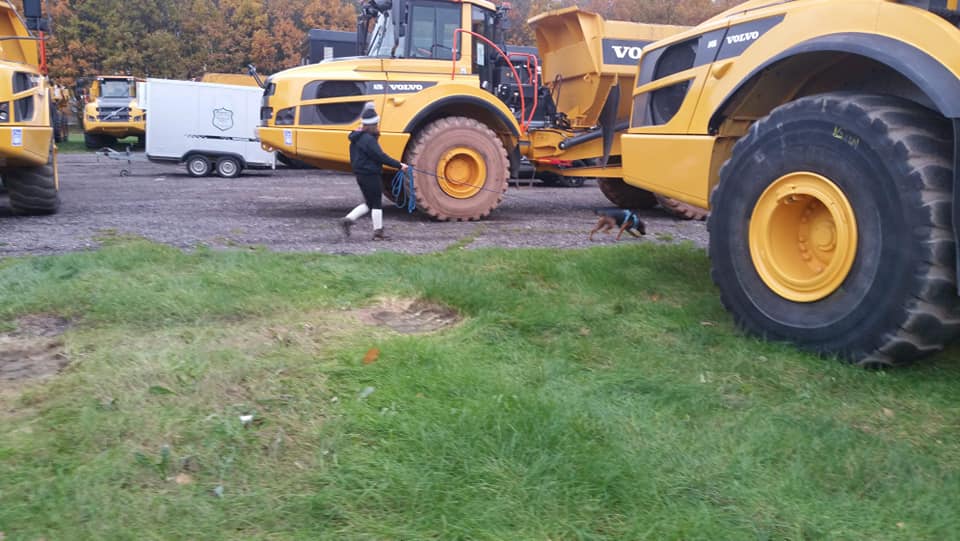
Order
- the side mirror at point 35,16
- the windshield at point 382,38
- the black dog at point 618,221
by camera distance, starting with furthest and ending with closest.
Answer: the windshield at point 382,38 < the side mirror at point 35,16 < the black dog at point 618,221

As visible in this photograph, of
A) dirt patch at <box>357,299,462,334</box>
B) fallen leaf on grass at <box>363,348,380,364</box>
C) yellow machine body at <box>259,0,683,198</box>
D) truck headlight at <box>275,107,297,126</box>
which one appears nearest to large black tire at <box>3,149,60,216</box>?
yellow machine body at <box>259,0,683,198</box>

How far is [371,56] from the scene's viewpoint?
1103 cm

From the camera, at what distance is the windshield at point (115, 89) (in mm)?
27219

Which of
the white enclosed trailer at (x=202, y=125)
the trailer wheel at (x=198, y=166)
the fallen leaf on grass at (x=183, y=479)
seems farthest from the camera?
the trailer wheel at (x=198, y=166)

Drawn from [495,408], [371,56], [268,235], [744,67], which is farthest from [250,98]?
[495,408]

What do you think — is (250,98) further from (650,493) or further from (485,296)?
(650,493)

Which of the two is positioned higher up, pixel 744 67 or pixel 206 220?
pixel 744 67

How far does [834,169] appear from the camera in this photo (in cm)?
429

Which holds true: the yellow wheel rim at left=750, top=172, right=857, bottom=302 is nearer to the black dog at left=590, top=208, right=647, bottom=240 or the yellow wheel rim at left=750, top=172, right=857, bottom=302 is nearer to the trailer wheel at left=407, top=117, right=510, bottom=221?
the black dog at left=590, top=208, right=647, bottom=240

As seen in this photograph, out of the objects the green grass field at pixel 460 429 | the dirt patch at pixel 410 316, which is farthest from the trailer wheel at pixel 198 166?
the dirt patch at pixel 410 316

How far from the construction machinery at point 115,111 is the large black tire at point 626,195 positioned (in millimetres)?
19147

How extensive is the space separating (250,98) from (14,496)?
16157 millimetres

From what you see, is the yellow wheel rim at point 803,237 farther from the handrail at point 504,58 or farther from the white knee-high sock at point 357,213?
the handrail at point 504,58

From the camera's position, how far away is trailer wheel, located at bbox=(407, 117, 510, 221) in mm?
10523
